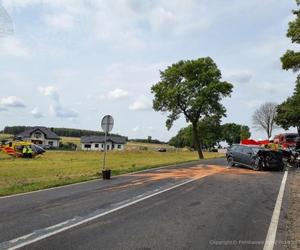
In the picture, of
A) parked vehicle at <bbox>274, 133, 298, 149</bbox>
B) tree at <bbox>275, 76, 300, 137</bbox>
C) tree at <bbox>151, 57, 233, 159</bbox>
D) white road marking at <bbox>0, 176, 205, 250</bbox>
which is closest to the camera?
white road marking at <bbox>0, 176, 205, 250</bbox>

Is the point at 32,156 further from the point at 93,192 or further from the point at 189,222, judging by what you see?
the point at 189,222

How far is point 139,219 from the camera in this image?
8.87 metres

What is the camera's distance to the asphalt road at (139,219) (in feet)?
22.9

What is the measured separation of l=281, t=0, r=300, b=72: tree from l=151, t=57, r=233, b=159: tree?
17622 millimetres

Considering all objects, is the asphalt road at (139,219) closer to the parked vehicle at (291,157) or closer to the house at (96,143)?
the parked vehicle at (291,157)

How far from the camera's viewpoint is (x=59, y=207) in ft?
33.9

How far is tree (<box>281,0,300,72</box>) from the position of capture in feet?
85.7

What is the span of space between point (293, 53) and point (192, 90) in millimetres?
19875

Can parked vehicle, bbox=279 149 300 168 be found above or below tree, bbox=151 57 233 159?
below

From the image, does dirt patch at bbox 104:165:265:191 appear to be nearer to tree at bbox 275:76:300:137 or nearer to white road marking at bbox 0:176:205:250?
white road marking at bbox 0:176:205:250

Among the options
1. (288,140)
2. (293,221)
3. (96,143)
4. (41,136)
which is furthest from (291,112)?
(96,143)

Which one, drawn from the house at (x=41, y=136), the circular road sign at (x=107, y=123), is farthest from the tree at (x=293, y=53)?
the house at (x=41, y=136)

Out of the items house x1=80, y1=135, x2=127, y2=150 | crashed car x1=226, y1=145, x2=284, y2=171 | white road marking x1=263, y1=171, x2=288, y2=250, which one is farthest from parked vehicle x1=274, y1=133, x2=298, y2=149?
house x1=80, y1=135, x2=127, y2=150

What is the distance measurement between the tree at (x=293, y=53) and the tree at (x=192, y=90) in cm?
1762
